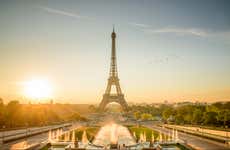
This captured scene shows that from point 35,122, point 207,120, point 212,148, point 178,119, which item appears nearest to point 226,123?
point 207,120

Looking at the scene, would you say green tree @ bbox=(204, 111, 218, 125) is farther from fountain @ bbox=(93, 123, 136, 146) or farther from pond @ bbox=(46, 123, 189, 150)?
fountain @ bbox=(93, 123, 136, 146)

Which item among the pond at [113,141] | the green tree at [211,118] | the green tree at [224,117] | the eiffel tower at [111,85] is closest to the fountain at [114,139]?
the pond at [113,141]

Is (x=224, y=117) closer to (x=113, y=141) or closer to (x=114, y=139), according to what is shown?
(x=114, y=139)

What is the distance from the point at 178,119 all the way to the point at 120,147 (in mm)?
31845

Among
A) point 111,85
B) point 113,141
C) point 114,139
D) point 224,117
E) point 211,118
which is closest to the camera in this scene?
point 113,141

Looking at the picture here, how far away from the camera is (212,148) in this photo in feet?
58.6

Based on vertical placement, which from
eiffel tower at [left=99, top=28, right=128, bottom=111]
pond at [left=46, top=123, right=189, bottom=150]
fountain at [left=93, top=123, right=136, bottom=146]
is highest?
eiffel tower at [left=99, top=28, right=128, bottom=111]

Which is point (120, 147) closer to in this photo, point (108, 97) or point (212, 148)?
point (212, 148)

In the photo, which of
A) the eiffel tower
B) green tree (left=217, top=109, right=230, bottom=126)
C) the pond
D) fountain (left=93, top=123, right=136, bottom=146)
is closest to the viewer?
the pond

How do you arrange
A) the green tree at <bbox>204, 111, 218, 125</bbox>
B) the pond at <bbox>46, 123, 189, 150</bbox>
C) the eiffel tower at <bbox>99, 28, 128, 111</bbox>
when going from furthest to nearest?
the eiffel tower at <bbox>99, 28, 128, 111</bbox> → the green tree at <bbox>204, 111, 218, 125</bbox> → the pond at <bbox>46, 123, 189, 150</bbox>

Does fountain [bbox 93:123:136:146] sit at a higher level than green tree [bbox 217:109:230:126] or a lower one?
lower

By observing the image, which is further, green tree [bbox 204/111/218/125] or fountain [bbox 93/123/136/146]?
green tree [bbox 204/111/218/125]

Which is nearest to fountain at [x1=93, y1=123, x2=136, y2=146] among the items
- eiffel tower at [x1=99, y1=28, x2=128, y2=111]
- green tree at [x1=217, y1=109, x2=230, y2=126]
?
green tree at [x1=217, y1=109, x2=230, y2=126]

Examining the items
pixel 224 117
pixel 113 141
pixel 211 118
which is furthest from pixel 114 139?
pixel 211 118
